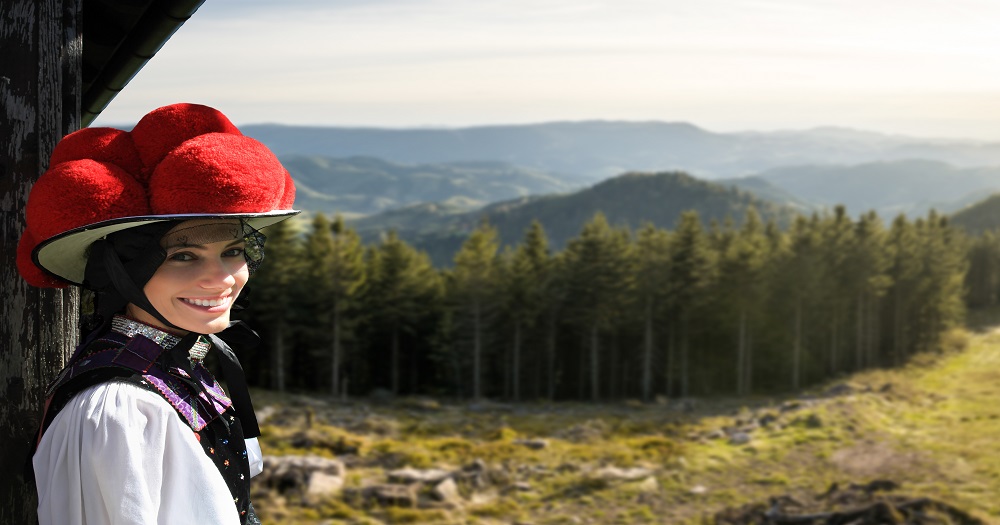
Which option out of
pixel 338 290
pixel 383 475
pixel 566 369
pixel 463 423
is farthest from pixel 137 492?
pixel 566 369

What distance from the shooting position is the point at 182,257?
2.23m

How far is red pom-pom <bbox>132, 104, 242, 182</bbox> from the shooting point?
219cm

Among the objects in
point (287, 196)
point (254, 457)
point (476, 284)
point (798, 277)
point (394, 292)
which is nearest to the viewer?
point (287, 196)

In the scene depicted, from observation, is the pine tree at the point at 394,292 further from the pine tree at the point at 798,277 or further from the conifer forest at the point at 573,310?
the pine tree at the point at 798,277

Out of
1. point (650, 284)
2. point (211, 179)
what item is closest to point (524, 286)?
point (650, 284)

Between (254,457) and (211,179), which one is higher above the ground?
(211,179)

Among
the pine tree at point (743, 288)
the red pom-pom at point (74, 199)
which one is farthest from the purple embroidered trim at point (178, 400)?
the pine tree at point (743, 288)

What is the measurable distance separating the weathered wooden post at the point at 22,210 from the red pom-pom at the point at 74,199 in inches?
15.6

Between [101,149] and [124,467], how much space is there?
0.96m

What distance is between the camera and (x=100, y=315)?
225cm

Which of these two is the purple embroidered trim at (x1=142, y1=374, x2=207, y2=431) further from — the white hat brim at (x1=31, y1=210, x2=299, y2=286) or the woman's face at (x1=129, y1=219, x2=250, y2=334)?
the white hat brim at (x1=31, y1=210, x2=299, y2=286)

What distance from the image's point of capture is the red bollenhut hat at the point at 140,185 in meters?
2.01

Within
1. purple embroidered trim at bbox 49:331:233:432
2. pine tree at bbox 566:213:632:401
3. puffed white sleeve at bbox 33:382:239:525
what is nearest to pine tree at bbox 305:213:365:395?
pine tree at bbox 566:213:632:401

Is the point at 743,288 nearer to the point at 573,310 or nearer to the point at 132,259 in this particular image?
the point at 573,310
